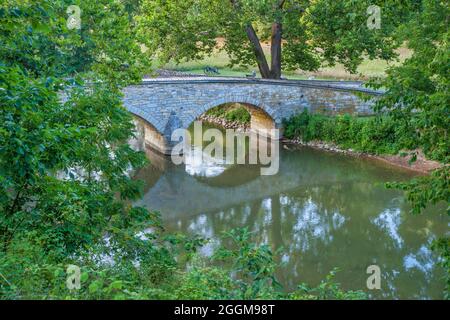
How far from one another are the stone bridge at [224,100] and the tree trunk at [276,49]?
1.30 metres

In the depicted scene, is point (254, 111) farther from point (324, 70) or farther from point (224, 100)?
point (324, 70)

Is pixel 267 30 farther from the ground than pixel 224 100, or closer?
farther from the ground

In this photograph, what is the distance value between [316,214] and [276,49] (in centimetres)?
1144

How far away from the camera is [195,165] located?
23.2 m

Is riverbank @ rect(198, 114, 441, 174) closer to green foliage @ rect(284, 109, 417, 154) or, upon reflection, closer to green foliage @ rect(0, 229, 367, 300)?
green foliage @ rect(284, 109, 417, 154)

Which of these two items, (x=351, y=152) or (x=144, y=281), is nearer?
(x=144, y=281)

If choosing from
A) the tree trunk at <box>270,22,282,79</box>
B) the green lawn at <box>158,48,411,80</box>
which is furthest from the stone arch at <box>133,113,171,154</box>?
the green lawn at <box>158,48,411,80</box>

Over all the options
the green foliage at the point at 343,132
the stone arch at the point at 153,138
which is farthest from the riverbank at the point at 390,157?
the stone arch at the point at 153,138

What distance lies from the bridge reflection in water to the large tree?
459 centimetres

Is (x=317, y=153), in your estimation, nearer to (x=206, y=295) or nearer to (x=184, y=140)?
(x=184, y=140)

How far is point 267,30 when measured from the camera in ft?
90.2

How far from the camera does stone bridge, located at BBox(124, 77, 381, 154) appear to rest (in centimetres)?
2338

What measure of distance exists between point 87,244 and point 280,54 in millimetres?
20862

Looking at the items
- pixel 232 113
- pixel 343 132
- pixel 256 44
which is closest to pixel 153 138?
pixel 232 113
